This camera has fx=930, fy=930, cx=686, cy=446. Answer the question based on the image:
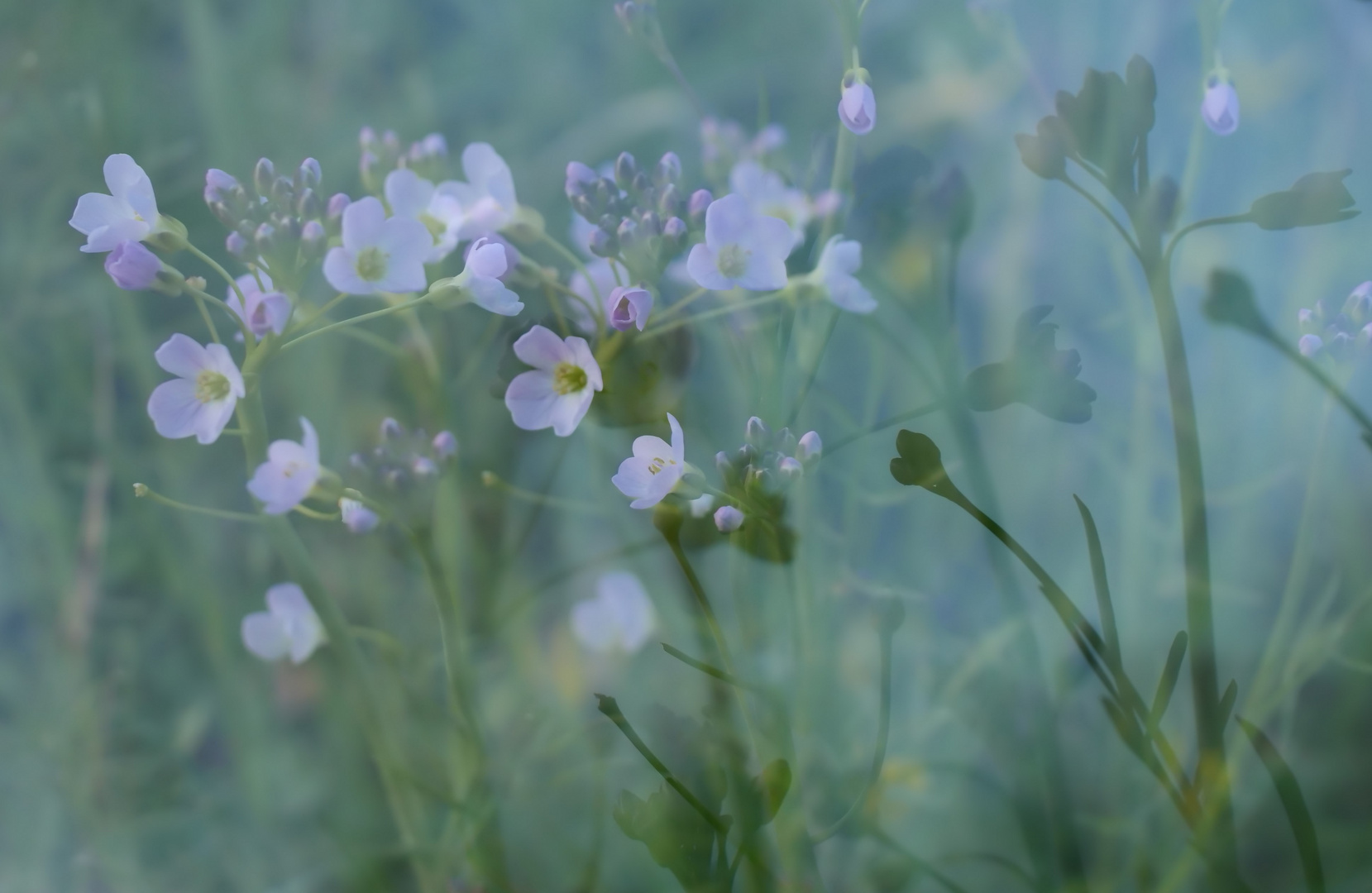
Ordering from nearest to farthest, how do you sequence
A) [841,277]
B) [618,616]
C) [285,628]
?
[841,277]
[285,628]
[618,616]

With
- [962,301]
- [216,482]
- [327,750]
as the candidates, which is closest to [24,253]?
[216,482]

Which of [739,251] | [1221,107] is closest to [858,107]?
[739,251]

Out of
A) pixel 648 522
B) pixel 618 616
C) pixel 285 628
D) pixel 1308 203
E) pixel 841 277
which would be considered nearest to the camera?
pixel 1308 203

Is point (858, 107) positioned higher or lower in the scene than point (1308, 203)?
higher

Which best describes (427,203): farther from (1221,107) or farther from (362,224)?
(1221,107)

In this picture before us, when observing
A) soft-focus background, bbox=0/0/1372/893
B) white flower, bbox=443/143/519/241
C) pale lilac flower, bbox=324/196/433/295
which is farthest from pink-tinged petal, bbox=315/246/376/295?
soft-focus background, bbox=0/0/1372/893

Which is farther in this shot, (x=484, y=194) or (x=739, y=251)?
(x=484, y=194)
